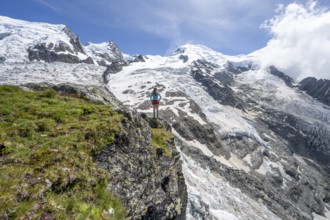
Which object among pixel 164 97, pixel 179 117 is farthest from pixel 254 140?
pixel 164 97

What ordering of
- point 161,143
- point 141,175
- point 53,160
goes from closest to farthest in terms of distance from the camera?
point 53,160
point 141,175
point 161,143

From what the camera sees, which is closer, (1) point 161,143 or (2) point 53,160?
(2) point 53,160

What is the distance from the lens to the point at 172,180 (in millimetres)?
16578

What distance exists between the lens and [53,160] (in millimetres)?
9977

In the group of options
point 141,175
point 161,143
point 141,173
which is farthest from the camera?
point 161,143

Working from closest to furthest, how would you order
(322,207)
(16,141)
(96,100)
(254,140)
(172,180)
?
(16,141) → (172,180) → (96,100) → (322,207) → (254,140)

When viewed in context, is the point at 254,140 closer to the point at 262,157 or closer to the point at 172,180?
the point at 262,157

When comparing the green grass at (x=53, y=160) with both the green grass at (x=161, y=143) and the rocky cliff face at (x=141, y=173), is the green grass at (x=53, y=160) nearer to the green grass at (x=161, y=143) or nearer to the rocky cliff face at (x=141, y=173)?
the rocky cliff face at (x=141, y=173)

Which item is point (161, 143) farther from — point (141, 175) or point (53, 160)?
point (53, 160)

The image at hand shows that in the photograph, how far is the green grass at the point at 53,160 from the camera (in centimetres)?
814

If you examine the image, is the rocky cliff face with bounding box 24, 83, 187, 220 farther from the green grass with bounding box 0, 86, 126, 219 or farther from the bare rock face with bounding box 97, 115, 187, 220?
the green grass with bounding box 0, 86, 126, 219

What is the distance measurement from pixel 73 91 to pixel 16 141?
9.19 m

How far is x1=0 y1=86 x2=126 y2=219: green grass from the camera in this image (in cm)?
814

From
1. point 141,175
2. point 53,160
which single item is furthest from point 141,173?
point 53,160
